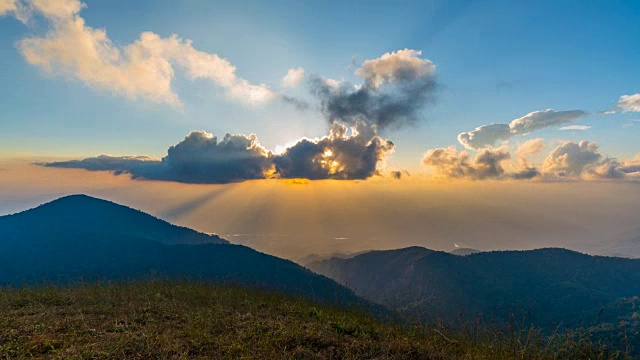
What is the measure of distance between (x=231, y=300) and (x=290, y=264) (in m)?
170

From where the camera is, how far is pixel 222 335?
838cm

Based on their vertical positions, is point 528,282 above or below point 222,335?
below

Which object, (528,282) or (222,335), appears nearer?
(222,335)

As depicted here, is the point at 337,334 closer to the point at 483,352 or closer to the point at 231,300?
the point at 483,352

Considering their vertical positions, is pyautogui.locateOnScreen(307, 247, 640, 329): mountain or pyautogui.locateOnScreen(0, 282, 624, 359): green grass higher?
pyautogui.locateOnScreen(0, 282, 624, 359): green grass

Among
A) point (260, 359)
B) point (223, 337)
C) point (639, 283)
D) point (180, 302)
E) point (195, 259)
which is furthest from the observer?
point (195, 259)

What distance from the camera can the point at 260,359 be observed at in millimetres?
7164

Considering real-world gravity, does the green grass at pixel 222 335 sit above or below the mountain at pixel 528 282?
above

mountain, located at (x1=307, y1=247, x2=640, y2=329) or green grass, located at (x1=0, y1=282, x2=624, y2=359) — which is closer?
green grass, located at (x1=0, y1=282, x2=624, y2=359)

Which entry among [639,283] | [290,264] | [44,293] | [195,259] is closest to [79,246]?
[195,259]

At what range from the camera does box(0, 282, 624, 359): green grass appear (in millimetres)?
7293

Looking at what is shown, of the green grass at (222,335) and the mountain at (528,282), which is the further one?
the mountain at (528,282)

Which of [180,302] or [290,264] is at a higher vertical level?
[180,302]

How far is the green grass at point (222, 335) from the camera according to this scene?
7.29 m
